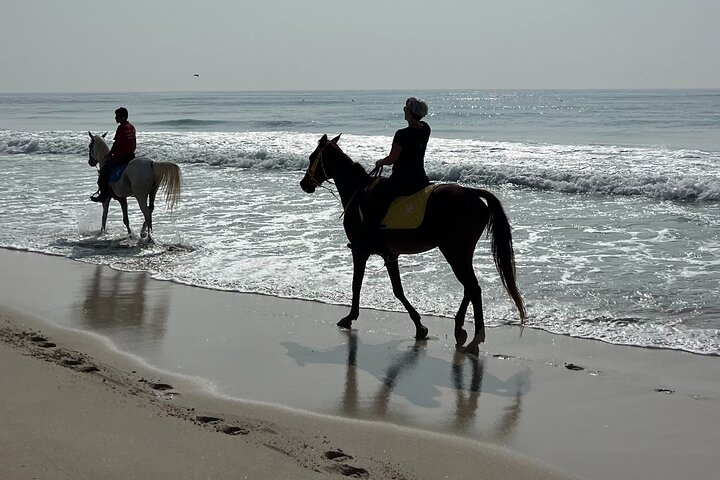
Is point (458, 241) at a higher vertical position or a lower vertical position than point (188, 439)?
higher

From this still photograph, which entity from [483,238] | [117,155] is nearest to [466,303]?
[483,238]

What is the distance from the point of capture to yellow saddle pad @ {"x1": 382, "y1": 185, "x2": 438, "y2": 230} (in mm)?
7586

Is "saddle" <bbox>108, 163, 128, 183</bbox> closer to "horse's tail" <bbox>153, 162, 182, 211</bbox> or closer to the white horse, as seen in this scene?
the white horse

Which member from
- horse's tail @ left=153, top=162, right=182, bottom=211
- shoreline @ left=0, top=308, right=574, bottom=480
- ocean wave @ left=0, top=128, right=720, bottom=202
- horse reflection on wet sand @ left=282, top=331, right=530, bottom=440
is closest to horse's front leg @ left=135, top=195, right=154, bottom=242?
horse's tail @ left=153, top=162, right=182, bottom=211

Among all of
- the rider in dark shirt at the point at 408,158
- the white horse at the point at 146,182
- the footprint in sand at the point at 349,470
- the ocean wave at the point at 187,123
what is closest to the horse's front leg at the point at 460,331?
the rider in dark shirt at the point at 408,158

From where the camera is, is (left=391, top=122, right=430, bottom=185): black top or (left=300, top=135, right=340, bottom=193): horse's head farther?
(left=300, top=135, right=340, bottom=193): horse's head

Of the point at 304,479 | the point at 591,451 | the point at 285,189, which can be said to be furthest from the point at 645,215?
the point at 304,479

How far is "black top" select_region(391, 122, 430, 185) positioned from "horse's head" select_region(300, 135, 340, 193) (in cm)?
90

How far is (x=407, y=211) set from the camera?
7664mm

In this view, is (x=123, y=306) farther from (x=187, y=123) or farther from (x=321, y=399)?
(x=187, y=123)

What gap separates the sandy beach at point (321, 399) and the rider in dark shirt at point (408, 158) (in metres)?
1.29

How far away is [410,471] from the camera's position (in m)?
4.60

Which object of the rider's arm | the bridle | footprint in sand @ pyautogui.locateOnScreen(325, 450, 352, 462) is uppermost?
the rider's arm

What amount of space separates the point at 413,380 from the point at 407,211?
177 cm
